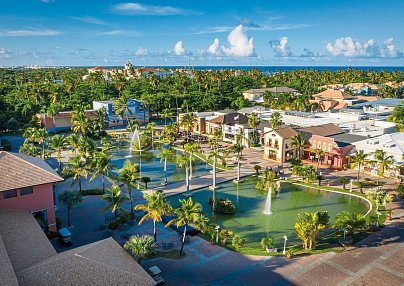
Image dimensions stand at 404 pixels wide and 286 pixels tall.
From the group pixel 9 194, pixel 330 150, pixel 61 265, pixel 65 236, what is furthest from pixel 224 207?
pixel 330 150

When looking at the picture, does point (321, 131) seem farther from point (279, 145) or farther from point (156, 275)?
point (156, 275)

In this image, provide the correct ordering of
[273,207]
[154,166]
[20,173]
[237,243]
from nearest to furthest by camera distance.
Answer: [20,173] → [237,243] → [273,207] → [154,166]

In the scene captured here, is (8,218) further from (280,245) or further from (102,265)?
(280,245)

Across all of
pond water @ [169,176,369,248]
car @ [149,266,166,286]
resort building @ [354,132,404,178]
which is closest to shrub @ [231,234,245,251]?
pond water @ [169,176,369,248]

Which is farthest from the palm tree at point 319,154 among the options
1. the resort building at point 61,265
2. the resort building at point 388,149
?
the resort building at point 61,265

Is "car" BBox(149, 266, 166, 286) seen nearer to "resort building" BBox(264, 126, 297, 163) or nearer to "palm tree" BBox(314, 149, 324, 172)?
"palm tree" BBox(314, 149, 324, 172)

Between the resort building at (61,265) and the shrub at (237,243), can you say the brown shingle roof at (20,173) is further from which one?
the shrub at (237,243)
